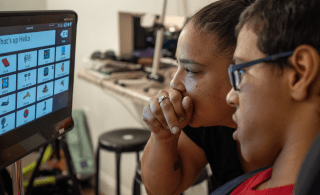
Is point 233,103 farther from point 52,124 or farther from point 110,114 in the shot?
point 110,114

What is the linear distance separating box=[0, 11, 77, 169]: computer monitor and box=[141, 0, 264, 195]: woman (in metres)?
0.28

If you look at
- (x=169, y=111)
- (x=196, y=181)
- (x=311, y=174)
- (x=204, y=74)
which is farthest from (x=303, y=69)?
(x=196, y=181)

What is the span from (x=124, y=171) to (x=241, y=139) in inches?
82.3

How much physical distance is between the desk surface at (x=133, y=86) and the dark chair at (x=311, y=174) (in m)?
1.21

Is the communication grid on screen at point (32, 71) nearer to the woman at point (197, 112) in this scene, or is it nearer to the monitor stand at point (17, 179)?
the monitor stand at point (17, 179)

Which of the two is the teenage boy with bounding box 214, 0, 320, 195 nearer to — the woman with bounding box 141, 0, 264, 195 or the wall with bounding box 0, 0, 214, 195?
the woman with bounding box 141, 0, 264, 195

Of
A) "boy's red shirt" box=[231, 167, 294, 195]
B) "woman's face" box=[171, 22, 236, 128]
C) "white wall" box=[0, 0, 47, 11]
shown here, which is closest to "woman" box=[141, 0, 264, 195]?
Answer: "woman's face" box=[171, 22, 236, 128]

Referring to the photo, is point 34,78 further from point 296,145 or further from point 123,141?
Result: point 123,141

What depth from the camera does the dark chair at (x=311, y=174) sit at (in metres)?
0.41

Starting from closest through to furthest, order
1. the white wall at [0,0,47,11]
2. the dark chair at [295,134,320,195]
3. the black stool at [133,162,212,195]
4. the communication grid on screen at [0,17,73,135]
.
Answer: the dark chair at [295,134,320,195]
the communication grid on screen at [0,17,73,135]
the black stool at [133,162,212,195]
the white wall at [0,0,47,11]

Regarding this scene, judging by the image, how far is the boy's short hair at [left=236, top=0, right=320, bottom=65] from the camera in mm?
499

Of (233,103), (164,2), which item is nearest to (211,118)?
(233,103)

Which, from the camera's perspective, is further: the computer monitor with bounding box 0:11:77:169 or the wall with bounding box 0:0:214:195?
the wall with bounding box 0:0:214:195

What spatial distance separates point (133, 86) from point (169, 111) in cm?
92
